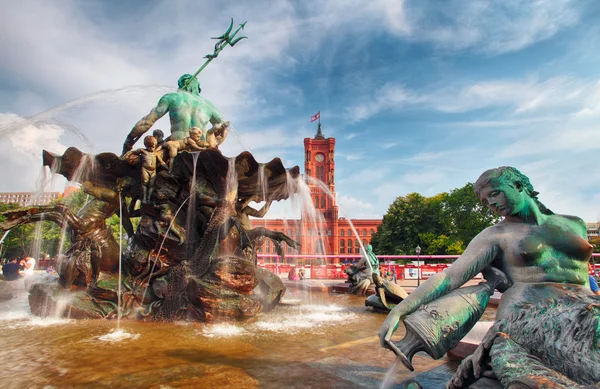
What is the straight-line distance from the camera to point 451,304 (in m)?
1.91

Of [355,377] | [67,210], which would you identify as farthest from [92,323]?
[355,377]

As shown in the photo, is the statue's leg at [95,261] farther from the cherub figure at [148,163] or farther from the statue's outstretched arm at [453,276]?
the statue's outstretched arm at [453,276]

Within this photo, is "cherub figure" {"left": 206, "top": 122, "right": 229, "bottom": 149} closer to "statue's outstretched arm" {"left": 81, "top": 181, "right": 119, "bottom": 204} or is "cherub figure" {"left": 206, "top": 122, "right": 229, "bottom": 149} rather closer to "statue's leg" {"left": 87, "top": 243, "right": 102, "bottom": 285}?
"statue's outstretched arm" {"left": 81, "top": 181, "right": 119, "bottom": 204}

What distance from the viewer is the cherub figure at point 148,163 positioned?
7.34 meters

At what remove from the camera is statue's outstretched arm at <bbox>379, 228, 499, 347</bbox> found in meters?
1.96

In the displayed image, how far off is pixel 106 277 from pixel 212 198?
8.05 ft

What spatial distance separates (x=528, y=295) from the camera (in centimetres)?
190

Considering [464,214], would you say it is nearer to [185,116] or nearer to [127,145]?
[185,116]

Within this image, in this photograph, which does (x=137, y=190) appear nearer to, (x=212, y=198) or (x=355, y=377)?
(x=212, y=198)

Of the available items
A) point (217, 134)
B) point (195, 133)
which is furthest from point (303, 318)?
point (217, 134)

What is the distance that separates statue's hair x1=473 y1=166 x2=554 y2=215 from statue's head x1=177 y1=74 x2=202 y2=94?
862cm

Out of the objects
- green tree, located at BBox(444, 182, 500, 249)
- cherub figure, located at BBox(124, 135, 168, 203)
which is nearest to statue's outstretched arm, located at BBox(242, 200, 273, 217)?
cherub figure, located at BBox(124, 135, 168, 203)

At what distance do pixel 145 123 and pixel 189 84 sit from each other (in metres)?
1.84

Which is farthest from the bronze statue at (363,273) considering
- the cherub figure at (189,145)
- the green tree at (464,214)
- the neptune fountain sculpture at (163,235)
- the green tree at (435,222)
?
the green tree at (464,214)
